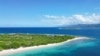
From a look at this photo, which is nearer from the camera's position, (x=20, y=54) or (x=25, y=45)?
(x=20, y=54)

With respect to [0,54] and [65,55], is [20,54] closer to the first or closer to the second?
[0,54]

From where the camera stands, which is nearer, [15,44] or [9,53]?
Result: [9,53]

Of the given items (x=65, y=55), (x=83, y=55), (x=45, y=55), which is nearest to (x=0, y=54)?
(x=45, y=55)

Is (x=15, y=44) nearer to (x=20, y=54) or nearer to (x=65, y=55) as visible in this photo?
(x=20, y=54)

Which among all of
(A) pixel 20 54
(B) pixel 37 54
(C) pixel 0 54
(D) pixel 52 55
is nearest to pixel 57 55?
(D) pixel 52 55

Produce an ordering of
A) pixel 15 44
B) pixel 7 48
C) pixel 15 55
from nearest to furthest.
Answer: pixel 15 55
pixel 7 48
pixel 15 44

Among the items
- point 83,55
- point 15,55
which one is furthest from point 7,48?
point 83,55

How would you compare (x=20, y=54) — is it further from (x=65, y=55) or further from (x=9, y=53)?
(x=65, y=55)

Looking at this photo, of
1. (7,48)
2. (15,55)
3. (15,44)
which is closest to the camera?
(15,55)
